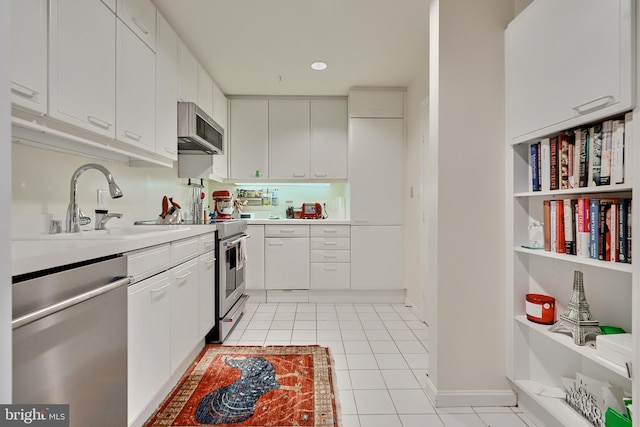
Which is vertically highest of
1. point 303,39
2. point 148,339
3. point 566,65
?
point 303,39

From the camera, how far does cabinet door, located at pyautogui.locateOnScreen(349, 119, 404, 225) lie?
12.1 ft

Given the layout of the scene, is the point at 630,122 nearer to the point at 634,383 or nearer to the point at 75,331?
the point at 634,383

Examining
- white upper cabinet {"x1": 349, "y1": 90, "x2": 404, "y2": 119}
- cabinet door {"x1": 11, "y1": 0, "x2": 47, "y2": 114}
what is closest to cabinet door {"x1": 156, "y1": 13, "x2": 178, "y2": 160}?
cabinet door {"x1": 11, "y1": 0, "x2": 47, "y2": 114}

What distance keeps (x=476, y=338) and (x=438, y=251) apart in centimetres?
52

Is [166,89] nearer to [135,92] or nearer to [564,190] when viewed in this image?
[135,92]

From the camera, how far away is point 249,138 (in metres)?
3.95

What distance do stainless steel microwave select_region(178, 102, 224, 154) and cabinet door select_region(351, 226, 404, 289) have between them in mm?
1760

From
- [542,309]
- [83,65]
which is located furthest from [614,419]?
[83,65]

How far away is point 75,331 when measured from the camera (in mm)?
965

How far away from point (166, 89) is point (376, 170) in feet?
7.50

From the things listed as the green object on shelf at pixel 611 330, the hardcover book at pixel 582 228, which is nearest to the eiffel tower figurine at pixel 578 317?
the green object on shelf at pixel 611 330

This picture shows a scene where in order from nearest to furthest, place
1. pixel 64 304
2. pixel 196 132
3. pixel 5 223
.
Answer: pixel 5 223 → pixel 64 304 → pixel 196 132

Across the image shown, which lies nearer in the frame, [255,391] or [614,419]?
[614,419]

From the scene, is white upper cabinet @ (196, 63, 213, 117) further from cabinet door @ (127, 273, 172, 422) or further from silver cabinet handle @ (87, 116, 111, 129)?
cabinet door @ (127, 273, 172, 422)
